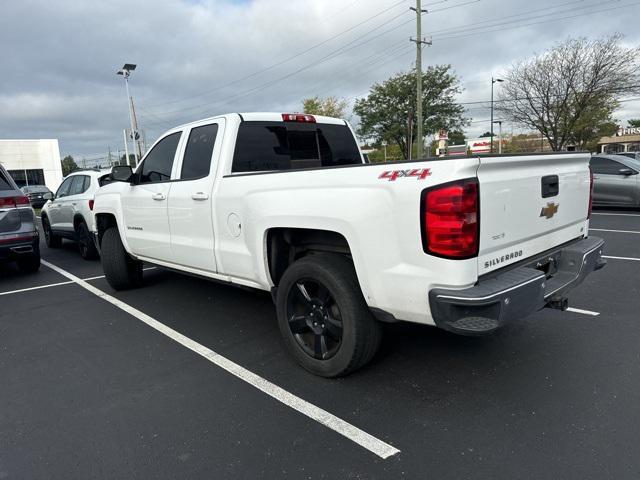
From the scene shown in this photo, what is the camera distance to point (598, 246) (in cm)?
352

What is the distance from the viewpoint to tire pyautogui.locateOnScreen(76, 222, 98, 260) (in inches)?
319

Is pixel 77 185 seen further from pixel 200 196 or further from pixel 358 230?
pixel 358 230

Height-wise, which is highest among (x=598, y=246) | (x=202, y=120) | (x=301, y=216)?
(x=202, y=120)

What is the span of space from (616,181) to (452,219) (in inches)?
463

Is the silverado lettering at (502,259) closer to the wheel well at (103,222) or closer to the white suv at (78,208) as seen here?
the wheel well at (103,222)

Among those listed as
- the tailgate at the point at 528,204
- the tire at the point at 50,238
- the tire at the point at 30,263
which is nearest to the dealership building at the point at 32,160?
the tire at the point at 50,238

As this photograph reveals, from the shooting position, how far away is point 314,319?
3.29 meters

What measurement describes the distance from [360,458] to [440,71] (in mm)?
37947

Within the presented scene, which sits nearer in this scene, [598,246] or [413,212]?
[413,212]

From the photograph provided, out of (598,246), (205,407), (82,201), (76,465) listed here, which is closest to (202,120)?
→ (205,407)

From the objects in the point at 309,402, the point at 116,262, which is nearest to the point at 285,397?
the point at 309,402

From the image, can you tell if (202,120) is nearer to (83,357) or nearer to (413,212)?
(83,357)

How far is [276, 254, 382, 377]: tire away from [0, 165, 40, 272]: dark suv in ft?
16.9

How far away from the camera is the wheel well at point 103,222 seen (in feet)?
19.4
